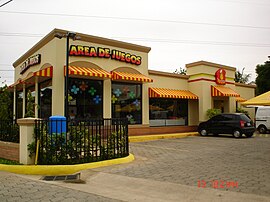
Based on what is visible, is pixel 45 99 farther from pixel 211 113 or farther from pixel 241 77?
pixel 241 77

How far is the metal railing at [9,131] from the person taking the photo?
10.1 m

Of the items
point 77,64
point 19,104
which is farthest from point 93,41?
point 19,104

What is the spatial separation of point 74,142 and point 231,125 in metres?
12.6

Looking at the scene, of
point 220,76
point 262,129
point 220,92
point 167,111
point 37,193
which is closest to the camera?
point 37,193

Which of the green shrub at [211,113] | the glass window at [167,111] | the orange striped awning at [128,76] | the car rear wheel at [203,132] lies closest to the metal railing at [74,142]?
the orange striped awning at [128,76]

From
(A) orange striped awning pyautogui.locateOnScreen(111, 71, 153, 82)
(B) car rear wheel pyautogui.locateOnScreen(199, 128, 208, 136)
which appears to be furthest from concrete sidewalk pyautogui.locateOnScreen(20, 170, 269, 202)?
(B) car rear wheel pyautogui.locateOnScreen(199, 128, 208, 136)

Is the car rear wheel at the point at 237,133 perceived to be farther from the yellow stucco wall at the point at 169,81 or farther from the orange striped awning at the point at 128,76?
the orange striped awning at the point at 128,76

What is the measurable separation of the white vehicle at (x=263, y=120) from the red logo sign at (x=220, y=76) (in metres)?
3.53

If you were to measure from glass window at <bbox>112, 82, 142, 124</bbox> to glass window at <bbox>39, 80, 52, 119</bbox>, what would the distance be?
362cm

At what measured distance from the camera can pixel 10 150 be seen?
976 cm

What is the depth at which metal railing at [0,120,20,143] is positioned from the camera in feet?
33.2

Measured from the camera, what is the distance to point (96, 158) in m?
9.30

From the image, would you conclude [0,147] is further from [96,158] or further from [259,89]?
[259,89]

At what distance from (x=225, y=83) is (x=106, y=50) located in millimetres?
11755
